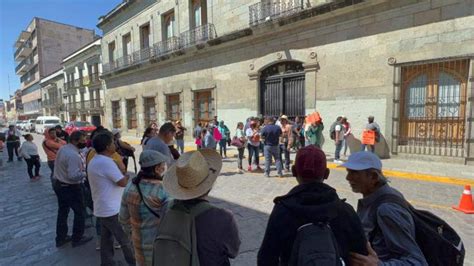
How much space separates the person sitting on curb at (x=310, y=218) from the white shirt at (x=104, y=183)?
6.95 feet

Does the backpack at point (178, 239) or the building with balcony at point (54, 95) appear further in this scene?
the building with balcony at point (54, 95)

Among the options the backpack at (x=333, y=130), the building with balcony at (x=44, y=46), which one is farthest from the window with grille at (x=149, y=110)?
the building with balcony at (x=44, y=46)

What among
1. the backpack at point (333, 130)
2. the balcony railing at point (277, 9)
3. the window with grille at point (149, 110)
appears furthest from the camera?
the window with grille at point (149, 110)

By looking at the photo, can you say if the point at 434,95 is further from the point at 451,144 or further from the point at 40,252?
the point at 40,252

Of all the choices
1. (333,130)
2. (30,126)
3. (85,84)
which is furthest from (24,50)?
(333,130)

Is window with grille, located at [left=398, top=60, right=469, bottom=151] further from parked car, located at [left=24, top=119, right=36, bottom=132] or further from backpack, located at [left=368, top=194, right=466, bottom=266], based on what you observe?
parked car, located at [left=24, top=119, right=36, bottom=132]

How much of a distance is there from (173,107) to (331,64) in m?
10.9

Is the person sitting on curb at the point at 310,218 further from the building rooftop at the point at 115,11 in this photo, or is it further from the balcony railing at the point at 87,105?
the balcony railing at the point at 87,105

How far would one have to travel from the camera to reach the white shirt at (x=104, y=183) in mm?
2986

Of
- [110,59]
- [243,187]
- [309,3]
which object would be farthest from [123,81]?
[243,187]

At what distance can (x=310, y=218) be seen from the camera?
133 cm

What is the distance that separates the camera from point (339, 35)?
31.8 ft

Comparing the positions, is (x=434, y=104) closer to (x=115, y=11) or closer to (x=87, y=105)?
(x=115, y=11)

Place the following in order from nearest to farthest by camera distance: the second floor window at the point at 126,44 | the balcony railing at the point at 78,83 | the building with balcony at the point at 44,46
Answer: the second floor window at the point at 126,44 < the balcony railing at the point at 78,83 < the building with balcony at the point at 44,46
